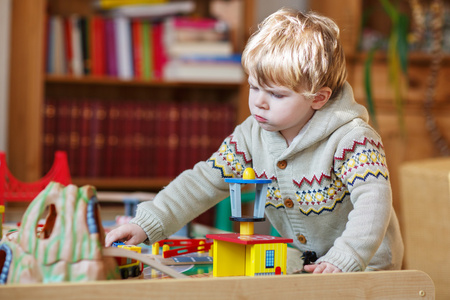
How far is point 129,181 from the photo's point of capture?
2.46m

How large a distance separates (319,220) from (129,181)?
151cm

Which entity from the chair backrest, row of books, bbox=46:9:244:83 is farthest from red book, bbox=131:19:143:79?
the chair backrest

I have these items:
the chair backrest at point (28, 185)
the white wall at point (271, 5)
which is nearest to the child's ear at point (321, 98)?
the chair backrest at point (28, 185)

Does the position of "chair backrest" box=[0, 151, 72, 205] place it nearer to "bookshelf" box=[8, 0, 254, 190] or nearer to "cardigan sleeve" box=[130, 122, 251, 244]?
"cardigan sleeve" box=[130, 122, 251, 244]

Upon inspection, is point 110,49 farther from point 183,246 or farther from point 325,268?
point 325,268

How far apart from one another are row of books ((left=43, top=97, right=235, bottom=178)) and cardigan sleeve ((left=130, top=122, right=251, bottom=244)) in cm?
141

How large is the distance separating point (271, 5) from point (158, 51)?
608mm

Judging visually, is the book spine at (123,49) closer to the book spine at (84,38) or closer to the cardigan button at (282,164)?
the book spine at (84,38)

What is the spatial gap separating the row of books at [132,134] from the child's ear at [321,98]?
5.02 ft

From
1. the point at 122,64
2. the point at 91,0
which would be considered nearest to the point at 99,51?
the point at 122,64

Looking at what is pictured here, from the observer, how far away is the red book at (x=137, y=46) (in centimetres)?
248

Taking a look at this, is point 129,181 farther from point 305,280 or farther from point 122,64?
point 305,280

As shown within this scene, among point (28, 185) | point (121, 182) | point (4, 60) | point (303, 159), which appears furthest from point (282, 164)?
point (4, 60)

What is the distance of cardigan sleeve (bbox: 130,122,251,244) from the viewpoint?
3.31 ft
